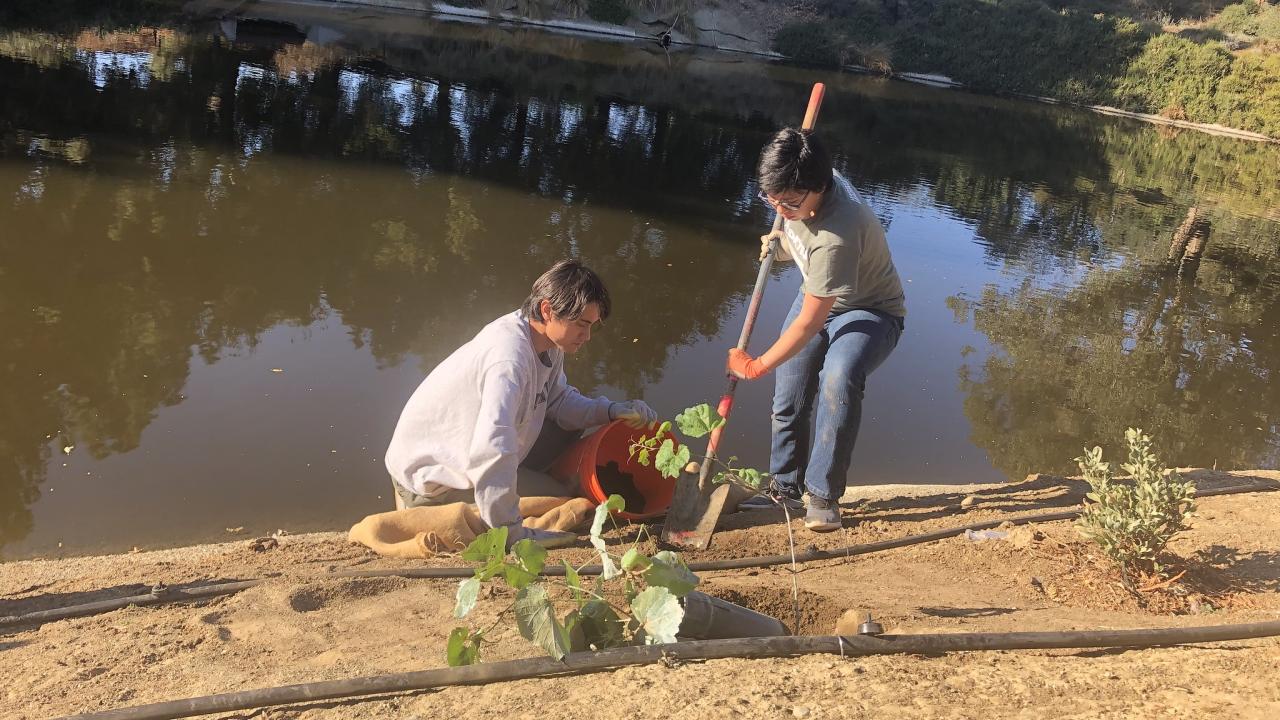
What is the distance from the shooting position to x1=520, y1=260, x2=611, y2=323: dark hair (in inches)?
138

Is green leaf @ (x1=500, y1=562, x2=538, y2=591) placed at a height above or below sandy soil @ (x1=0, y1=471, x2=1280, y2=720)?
above

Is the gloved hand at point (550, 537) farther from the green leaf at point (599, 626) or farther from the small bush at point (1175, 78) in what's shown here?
the small bush at point (1175, 78)

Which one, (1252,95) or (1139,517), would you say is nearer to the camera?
(1139,517)

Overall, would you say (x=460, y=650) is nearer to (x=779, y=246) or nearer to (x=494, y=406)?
(x=494, y=406)

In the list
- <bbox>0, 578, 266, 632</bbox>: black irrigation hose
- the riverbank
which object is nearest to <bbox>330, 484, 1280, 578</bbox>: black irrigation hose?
<bbox>0, 578, 266, 632</bbox>: black irrigation hose

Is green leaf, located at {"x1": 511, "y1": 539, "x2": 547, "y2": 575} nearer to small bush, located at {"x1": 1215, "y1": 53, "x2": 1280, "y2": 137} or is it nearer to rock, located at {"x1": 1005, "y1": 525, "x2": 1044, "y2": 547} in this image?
rock, located at {"x1": 1005, "y1": 525, "x2": 1044, "y2": 547}

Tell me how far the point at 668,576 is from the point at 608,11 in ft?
119

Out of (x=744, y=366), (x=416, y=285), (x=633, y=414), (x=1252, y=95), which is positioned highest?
(x=1252, y=95)

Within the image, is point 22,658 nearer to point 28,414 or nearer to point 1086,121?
point 28,414

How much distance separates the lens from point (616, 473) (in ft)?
15.1

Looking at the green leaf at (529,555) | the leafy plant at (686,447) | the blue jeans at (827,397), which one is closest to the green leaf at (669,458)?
the leafy plant at (686,447)

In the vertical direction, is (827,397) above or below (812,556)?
above

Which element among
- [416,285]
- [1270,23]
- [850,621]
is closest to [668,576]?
[850,621]

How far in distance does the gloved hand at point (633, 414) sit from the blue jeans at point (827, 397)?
22.1 inches
